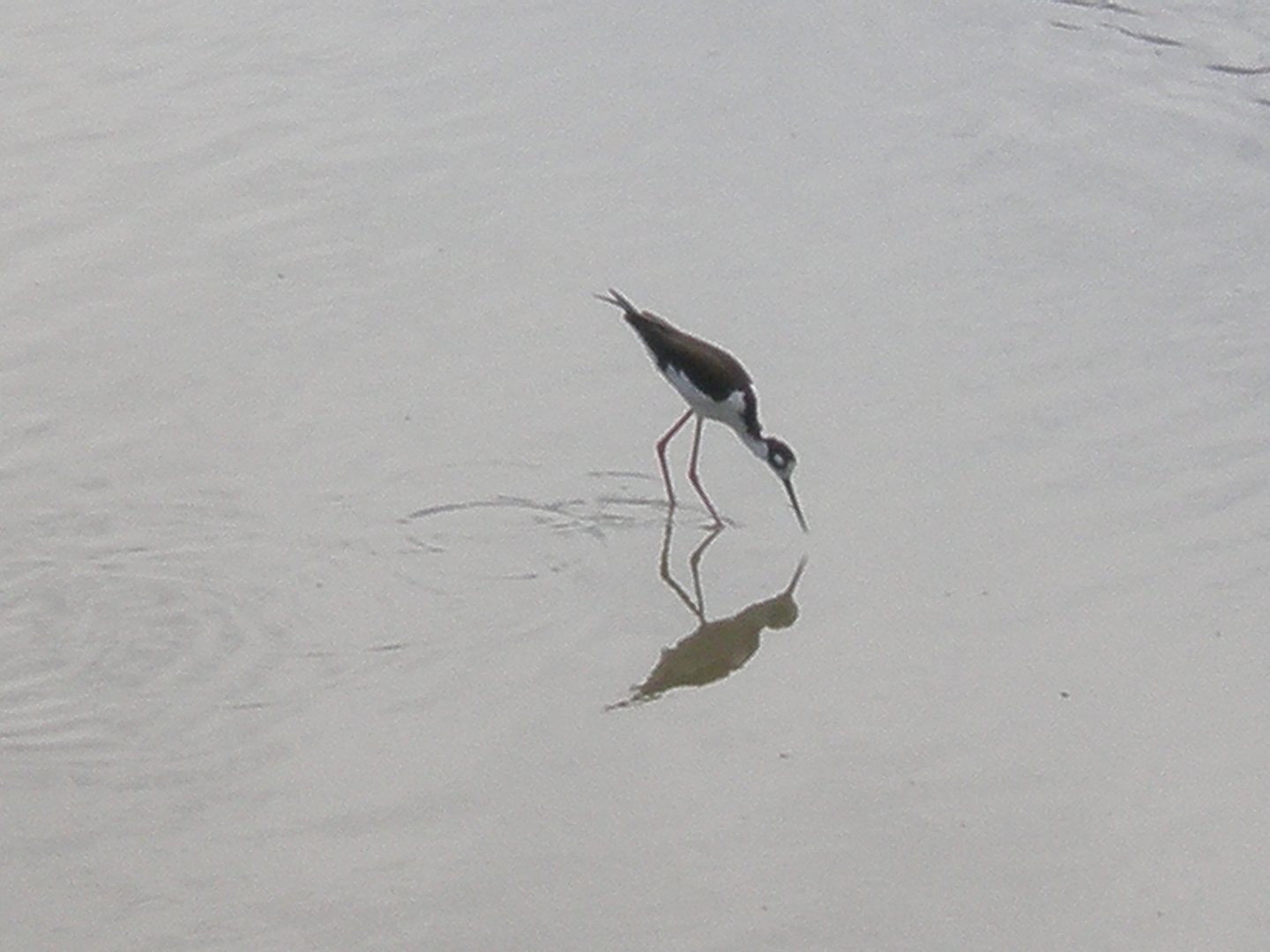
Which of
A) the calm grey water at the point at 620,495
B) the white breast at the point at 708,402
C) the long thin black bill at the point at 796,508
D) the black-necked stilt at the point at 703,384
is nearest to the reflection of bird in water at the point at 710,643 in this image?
the calm grey water at the point at 620,495

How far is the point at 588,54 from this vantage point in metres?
10.6

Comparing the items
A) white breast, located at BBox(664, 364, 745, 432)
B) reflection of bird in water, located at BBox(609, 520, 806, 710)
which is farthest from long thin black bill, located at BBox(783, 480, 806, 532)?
white breast, located at BBox(664, 364, 745, 432)

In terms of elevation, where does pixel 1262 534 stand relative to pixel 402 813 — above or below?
below

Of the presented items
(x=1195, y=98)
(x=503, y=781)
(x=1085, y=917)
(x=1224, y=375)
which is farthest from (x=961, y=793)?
(x=1195, y=98)

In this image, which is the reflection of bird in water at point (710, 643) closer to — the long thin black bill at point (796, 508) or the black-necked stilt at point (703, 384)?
the long thin black bill at point (796, 508)

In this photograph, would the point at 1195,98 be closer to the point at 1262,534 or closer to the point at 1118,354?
the point at 1118,354

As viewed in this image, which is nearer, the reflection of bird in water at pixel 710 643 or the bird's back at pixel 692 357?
the reflection of bird in water at pixel 710 643

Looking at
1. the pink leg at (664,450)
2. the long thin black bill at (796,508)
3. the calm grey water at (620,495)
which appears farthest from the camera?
the pink leg at (664,450)

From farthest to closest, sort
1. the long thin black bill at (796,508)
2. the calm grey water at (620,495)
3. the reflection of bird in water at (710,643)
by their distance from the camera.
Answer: the long thin black bill at (796,508) → the reflection of bird in water at (710,643) → the calm grey water at (620,495)

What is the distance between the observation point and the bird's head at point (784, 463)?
22.2 feet

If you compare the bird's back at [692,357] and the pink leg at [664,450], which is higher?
the bird's back at [692,357]

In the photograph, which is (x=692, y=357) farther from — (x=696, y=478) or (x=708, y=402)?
(x=696, y=478)

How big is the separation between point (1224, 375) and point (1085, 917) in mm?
3125

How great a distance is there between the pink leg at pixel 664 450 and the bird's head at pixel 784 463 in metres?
0.33
